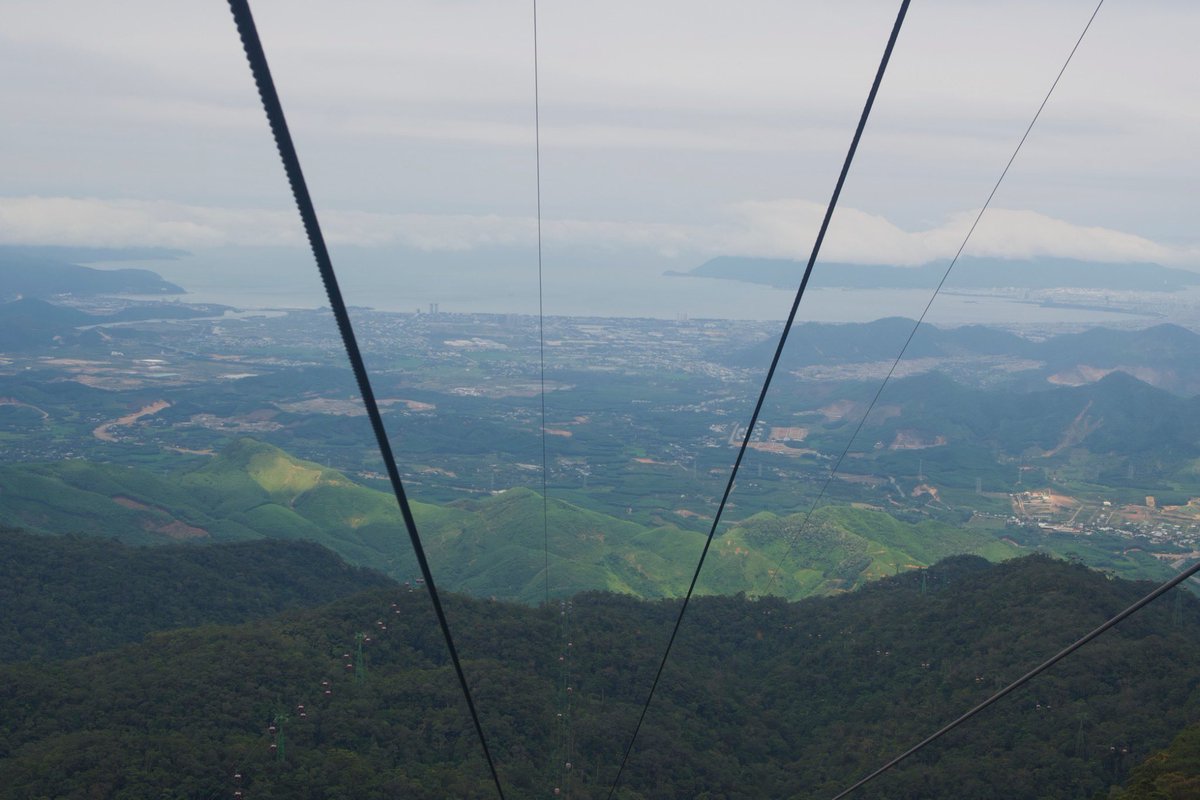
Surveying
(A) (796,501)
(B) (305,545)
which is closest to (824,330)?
(A) (796,501)

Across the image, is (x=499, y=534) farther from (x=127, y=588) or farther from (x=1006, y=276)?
(x=1006, y=276)

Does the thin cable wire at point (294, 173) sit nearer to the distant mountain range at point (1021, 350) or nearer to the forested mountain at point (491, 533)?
the forested mountain at point (491, 533)

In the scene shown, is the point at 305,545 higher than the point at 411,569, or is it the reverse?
the point at 305,545

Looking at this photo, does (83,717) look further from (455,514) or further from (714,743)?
(455,514)

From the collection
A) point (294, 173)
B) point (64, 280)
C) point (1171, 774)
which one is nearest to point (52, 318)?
point (64, 280)

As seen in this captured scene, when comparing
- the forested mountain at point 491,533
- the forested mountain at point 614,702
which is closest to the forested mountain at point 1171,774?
the forested mountain at point 614,702

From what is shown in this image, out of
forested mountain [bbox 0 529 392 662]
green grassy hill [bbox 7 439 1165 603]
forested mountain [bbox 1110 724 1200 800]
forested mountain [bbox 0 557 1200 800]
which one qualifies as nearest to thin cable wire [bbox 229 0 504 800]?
forested mountain [bbox 1110 724 1200 800]
